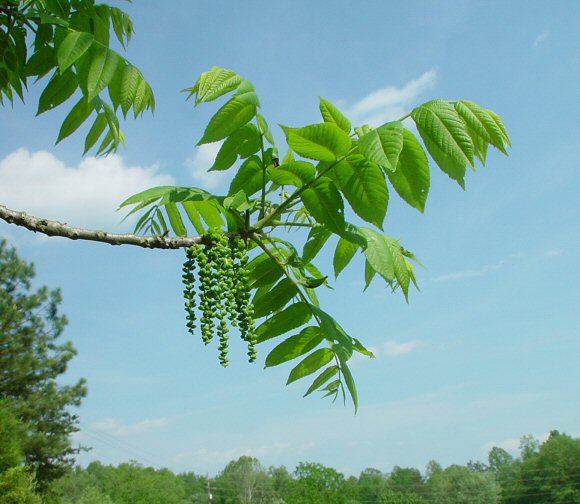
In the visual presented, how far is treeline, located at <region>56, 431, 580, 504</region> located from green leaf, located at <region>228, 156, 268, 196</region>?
47.7 m

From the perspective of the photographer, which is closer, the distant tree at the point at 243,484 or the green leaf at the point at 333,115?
the green leaf at the point at 333,115

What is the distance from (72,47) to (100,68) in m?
0.15

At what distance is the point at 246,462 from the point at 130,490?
28028 mm

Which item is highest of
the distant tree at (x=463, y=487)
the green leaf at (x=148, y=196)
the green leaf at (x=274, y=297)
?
the green leaf at (x=148, y=196)

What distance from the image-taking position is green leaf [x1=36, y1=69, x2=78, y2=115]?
2.61 meters

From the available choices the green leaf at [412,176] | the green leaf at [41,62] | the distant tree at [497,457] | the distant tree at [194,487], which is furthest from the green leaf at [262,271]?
the distant tree at [497,457]

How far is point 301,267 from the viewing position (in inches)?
94.4

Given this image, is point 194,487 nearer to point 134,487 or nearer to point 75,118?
point 134,487

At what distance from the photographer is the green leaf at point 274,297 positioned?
8.33 feet

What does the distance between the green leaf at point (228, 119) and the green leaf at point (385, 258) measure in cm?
65

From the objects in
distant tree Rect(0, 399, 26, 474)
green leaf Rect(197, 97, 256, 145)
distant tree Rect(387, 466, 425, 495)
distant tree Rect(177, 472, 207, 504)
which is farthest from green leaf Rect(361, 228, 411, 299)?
distant tree Rect(387, 466, 425, 495)

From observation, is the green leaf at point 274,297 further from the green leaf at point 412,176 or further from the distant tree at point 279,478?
the distant tree at point 279,478

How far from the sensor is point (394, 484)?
345 feet

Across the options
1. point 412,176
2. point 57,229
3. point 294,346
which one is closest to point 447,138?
point 412,176
